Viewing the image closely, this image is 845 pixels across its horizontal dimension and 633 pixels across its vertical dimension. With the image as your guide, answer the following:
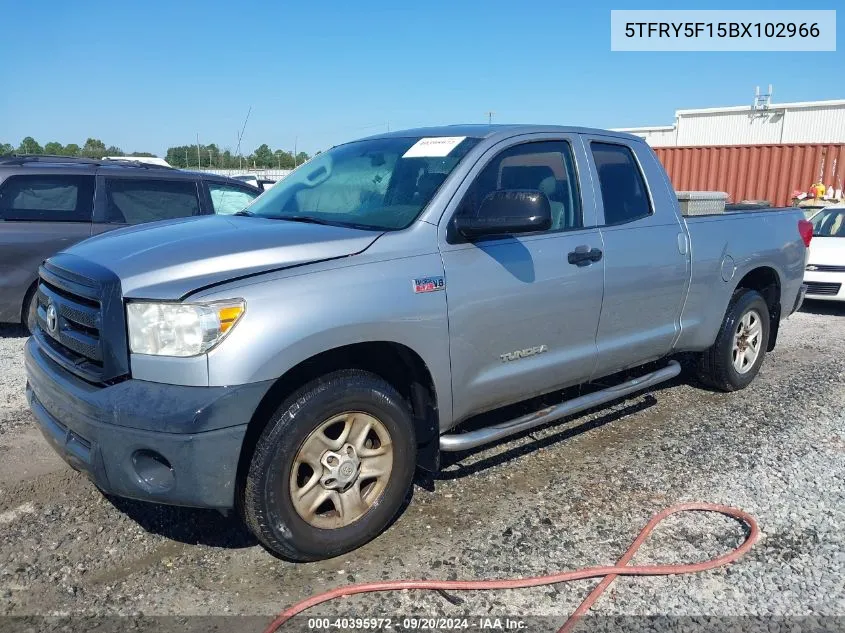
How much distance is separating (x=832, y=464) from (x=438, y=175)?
291 centimetres

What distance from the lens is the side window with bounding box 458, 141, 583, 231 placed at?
3822 mm

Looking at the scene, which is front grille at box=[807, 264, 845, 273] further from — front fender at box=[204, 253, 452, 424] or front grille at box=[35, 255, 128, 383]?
front grille at box=[35, 255, 128, 383]

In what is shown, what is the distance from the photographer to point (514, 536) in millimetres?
3363

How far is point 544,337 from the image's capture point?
379cm

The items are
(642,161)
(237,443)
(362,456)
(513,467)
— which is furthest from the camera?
(642,161)

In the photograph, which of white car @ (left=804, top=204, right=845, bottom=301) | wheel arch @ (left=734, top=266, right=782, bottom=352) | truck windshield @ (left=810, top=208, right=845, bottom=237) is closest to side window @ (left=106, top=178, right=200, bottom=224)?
wheel arch @ (left=734, top=266, right=782, bottom=352)

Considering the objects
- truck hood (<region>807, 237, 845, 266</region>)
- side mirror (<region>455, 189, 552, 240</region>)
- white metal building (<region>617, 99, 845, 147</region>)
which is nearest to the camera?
side mirror (<region>455, 189, 552, 240</region>)

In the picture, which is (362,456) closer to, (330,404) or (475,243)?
(330,404)

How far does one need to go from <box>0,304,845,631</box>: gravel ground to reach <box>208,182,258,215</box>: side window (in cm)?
361

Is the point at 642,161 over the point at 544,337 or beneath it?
over

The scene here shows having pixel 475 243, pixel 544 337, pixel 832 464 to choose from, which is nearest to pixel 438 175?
pixel 475 243

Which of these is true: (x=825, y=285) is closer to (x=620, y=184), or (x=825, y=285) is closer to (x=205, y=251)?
(x=620, y=184)

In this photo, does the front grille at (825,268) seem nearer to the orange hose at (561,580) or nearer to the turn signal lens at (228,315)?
the orange hose at (561,580)

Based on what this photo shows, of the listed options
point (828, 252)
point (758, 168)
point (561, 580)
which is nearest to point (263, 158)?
point (758, 168)
